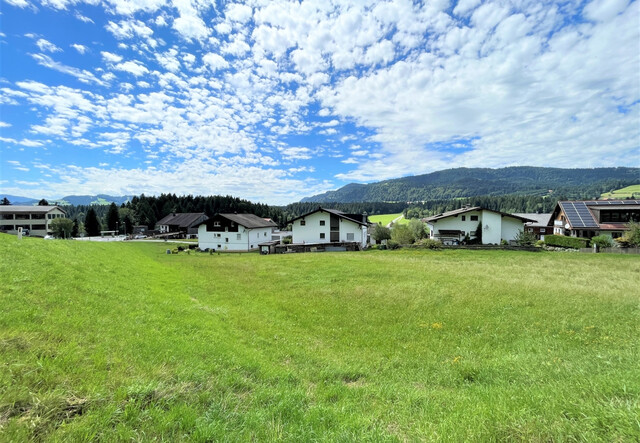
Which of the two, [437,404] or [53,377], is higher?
[53,377]

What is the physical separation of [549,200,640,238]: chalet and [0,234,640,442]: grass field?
43396mm

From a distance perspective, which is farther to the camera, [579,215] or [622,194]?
[622,194]

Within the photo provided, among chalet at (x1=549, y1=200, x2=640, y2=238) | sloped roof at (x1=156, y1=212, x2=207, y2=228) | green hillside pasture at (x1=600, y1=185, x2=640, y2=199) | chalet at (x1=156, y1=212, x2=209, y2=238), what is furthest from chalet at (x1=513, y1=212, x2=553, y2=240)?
green hillside pasture at (x1=600, y1=185, x2=640, y2=199)

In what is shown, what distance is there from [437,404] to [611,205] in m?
63.0

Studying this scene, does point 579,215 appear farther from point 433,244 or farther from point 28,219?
point 28,219

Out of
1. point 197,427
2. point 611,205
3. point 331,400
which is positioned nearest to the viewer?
point 197,427

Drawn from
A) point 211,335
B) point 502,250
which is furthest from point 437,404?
point 502,250

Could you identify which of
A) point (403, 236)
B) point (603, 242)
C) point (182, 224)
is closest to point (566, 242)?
point (603, 242)

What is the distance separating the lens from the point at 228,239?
177 feet

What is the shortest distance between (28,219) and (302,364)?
371 ft

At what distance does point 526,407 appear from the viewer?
4.27 metres

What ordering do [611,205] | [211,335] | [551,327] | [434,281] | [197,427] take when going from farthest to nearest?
[611,205], [434,281], [551,327], [211,335], [197,427]

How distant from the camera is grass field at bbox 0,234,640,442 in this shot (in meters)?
3.73

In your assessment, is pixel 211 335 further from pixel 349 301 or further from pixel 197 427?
pixel 349 301
